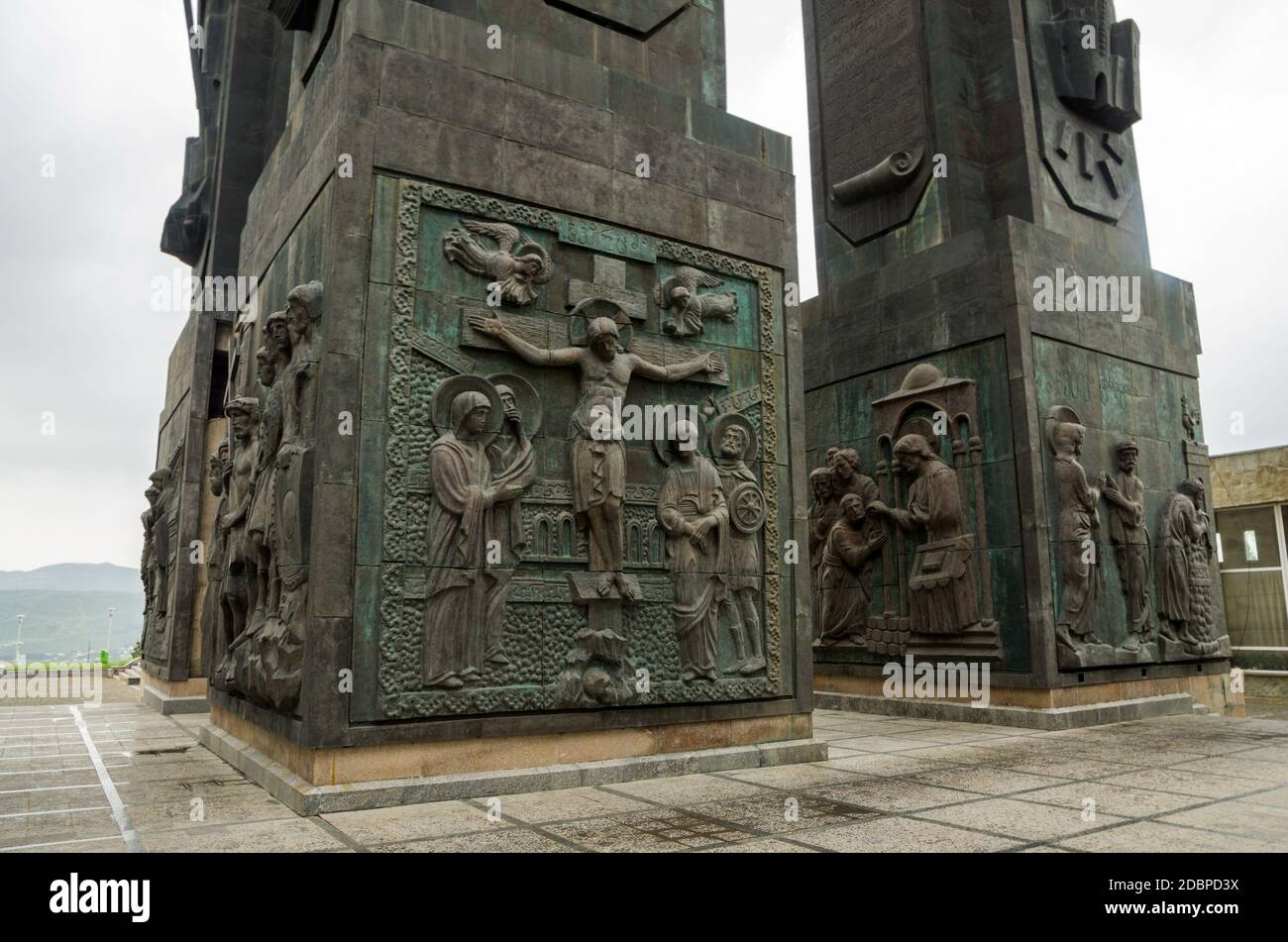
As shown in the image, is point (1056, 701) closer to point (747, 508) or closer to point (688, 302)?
point (747, 508)

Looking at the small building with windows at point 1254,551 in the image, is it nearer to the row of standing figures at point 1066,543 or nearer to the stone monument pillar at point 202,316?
the row of standing figures at point 1066,543

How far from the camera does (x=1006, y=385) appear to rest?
14.0 m

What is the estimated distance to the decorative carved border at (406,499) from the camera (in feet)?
26.2

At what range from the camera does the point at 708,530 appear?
9727 millimetres

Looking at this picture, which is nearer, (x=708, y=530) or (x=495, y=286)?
(x=495, y=286)

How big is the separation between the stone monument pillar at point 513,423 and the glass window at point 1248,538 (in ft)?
54.1

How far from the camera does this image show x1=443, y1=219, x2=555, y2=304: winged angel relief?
882 centimetres

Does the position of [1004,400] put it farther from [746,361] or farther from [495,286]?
[495,286]

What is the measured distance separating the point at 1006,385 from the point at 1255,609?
11.8 m

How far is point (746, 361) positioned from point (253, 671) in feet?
20.3

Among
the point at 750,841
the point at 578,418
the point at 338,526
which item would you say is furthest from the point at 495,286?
the point at 750,841

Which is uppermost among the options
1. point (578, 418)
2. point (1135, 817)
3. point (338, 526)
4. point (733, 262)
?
point (733, 262)

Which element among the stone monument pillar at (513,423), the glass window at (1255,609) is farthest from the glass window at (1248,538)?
the stone monument pillar at (513,423)

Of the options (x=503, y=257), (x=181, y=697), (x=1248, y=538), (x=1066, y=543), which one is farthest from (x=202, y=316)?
(x=1248, y=538)
